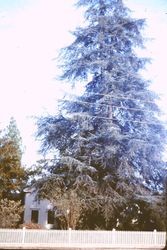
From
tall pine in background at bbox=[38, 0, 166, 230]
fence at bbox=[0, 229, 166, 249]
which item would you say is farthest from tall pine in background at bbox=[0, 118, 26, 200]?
fence at bbox=[0, 229, 166, 249]

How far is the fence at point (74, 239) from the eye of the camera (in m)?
20.1

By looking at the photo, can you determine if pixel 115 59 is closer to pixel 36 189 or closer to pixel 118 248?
pixel 36 189

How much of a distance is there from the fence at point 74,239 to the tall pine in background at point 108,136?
2.85m

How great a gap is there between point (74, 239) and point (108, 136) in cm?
830

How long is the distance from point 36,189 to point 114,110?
9186mm

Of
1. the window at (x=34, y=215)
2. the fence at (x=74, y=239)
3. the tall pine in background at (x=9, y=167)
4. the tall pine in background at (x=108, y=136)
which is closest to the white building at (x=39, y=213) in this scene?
the window at (x=34, y=215)

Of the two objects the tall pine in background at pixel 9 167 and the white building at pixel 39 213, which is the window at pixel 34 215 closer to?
the white building at pixel 39 213

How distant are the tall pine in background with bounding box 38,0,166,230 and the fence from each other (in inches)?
112

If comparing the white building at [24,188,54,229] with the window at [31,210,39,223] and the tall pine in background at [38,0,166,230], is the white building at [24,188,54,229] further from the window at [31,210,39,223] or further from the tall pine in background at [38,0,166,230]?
the tall pine in background at [38,0,166,230]

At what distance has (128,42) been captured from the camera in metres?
29.4

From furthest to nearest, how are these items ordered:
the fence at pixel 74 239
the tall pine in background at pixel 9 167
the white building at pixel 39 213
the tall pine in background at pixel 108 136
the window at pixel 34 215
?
the window at pixel 34 215, the white building at pixel 39 213, the tall pine in background at pixel 9 167, the tall pine in background at pixel 108 136, the fence at pixel 74 239

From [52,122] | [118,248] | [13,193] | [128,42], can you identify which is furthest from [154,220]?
[13,193]

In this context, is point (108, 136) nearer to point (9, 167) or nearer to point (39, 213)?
point (9, 167)

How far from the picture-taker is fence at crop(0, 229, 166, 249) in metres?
20.1
